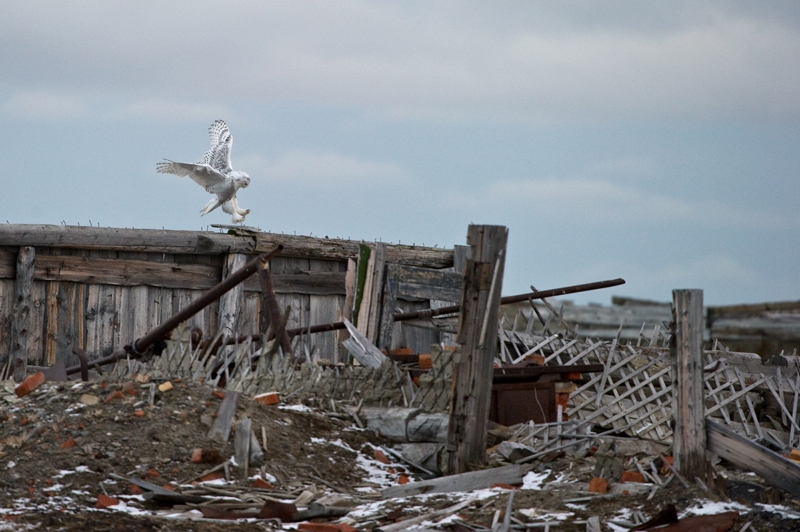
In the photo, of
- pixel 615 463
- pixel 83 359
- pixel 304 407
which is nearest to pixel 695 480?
pixel 615 463

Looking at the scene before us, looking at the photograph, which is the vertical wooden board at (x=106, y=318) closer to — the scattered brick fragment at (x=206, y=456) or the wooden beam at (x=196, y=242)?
the wooden beam at (x=196, y=242)

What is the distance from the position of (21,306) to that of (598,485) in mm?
6488

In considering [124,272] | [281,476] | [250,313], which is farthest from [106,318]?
[281,476]

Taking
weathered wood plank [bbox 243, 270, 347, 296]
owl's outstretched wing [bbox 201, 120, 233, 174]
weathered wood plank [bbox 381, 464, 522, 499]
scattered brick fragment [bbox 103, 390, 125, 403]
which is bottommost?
weathered wood plank [bbox 381, 464, 522, 499]

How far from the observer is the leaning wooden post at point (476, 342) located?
5898 millimetres

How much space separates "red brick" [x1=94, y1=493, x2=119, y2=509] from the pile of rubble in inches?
0.6

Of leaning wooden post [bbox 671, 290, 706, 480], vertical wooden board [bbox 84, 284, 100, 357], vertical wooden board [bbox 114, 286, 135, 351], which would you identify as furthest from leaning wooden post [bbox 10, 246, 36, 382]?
leaning wooden post [bbox 671, 290, 706, 480]

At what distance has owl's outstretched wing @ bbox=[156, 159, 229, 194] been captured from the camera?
448 inches

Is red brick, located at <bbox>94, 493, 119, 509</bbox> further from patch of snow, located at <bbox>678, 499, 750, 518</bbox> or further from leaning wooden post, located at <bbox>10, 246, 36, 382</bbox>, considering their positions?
leaning wooden post, located at <bbox>10, 246, 36, 382</bbox>

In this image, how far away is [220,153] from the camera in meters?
12.1

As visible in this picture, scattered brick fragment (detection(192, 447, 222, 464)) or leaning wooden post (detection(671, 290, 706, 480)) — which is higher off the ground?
leaning wooden post (detection(671, 290, 706, 480))

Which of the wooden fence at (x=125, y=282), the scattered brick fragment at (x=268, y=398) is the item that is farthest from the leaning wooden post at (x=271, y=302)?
the wooden fence at (x=125, y=282)

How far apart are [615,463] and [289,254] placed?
644 cm

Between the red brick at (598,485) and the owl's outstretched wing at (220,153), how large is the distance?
805 cm
